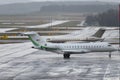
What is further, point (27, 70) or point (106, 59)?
point (106, 59)

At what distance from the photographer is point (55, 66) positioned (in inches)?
2343

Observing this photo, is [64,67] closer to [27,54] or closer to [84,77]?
[84,77]

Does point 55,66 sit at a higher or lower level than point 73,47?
lower

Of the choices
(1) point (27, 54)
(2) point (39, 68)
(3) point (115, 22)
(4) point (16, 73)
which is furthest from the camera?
(3) point (115, 22)

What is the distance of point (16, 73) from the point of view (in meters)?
53.3

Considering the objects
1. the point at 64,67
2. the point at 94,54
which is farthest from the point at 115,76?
the point at 94,54

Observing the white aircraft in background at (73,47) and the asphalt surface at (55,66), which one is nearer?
the asphalt surface at (55,66)

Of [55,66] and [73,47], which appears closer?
[55,66]

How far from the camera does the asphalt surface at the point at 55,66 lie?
5100 centimetres

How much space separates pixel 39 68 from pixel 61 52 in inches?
442

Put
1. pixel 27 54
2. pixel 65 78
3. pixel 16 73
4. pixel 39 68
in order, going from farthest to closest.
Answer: pixel 27 54 < pixel 39 68 < pixel 16 73 < pixel 65 78

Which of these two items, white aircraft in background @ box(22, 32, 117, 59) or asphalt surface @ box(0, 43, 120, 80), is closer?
asphalt surface @ box(0, 43, 120, 80)

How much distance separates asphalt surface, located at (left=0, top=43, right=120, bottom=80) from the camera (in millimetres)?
51000

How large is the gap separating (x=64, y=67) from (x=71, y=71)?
3614 millimetres
